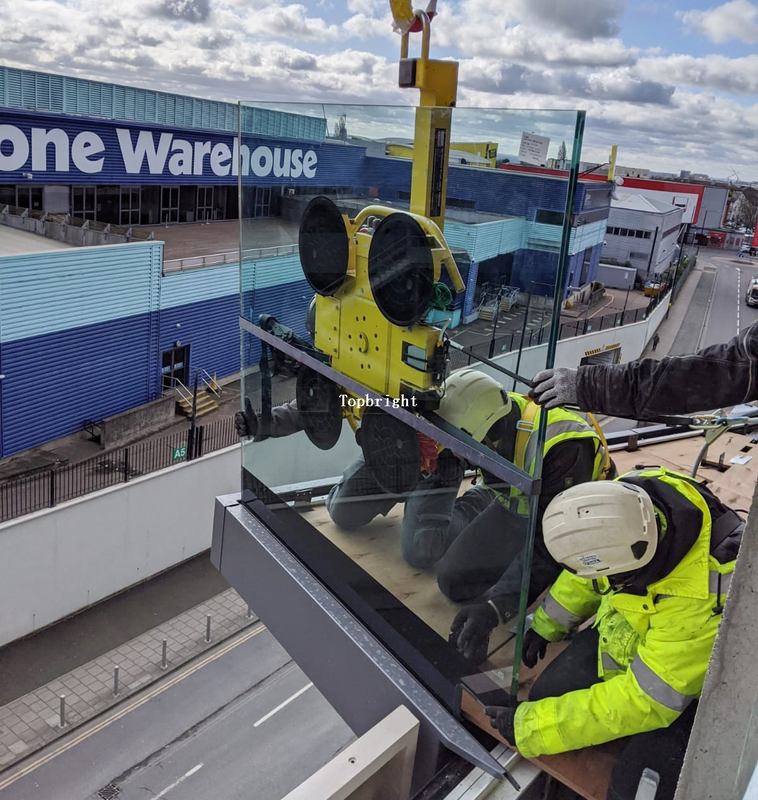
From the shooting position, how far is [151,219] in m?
28.3

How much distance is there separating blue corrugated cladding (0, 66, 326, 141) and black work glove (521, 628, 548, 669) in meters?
24.1

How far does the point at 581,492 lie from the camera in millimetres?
3434

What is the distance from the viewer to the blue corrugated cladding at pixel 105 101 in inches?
922

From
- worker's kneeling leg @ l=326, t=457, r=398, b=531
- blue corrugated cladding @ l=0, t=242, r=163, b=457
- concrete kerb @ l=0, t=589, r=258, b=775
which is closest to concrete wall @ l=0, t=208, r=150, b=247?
blue corrugated cladding @ l=0, t=242, r=163, b=457

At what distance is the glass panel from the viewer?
3.38 m

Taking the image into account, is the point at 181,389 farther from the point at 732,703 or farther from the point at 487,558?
the point at 732,703

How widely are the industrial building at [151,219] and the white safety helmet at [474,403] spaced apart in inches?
13.7

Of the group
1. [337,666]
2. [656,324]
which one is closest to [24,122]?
[337,666]

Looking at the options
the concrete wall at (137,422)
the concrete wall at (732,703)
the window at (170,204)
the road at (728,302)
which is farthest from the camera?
the road at (728,302)

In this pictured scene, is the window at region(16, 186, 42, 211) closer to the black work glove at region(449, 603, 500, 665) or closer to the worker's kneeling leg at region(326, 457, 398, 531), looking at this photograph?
the worker's kneeling leg at region(326, 457, 398, 531)

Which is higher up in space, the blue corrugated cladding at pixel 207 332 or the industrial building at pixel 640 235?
the industrial building at pixel 640 235

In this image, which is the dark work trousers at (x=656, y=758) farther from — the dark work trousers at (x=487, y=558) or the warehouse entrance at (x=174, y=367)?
the warehouse entrance at (x=174, y=367)

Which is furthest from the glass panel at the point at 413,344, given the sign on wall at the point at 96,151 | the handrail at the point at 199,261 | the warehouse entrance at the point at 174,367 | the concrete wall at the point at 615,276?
the concrete wall at the point at 615,276

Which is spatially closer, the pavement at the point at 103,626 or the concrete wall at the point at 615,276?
the pavement at the point at 103,626
